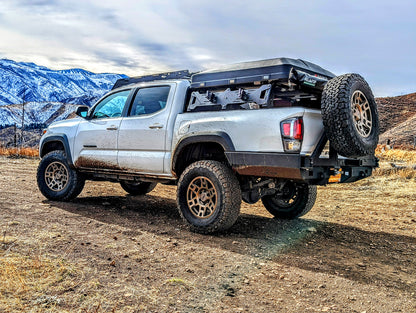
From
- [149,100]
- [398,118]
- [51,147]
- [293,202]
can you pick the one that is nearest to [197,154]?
[149,100]

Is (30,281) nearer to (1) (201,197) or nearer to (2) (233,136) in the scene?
(1) (201,197)

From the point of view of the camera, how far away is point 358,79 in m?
4.59

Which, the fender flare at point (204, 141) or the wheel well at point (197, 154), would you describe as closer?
the fender flare at point (204, 141)

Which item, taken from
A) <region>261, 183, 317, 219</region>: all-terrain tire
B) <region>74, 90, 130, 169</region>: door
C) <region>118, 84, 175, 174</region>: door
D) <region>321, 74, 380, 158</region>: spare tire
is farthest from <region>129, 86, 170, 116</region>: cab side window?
<region>321, 74, 380, 158</region>: spare tire

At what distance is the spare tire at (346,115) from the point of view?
4289 millimetres

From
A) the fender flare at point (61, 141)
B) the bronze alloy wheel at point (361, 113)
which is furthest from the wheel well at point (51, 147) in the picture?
the bronze alloy wheel at point (361, 113)

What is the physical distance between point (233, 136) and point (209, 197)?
2.77 feet

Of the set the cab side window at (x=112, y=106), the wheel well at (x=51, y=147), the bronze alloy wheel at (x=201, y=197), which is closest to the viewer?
the bronze alloy wheel at (x=201, y=197)

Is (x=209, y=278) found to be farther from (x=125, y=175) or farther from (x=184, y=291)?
(x=125, y=175)

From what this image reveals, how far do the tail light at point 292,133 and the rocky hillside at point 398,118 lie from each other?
3565 cm

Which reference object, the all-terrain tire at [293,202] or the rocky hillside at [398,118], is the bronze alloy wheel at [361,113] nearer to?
the all-terrain tire at [293,202]

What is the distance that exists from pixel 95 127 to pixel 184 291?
420 centimetres

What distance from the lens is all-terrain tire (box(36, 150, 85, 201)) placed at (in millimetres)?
6988

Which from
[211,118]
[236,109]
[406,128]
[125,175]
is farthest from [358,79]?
[406,128]
